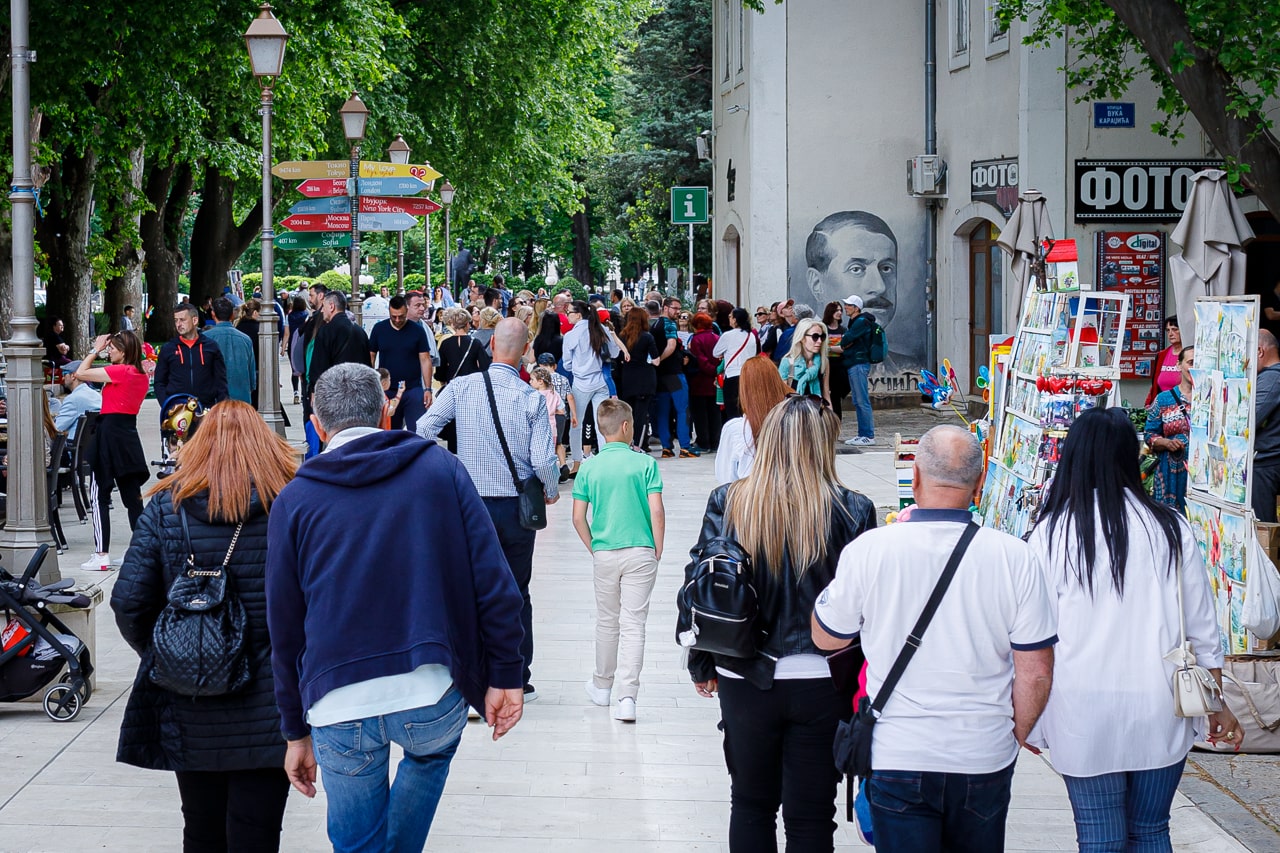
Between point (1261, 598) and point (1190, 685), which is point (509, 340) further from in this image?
point (1190, 685)

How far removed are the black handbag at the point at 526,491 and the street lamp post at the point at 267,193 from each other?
10.6m

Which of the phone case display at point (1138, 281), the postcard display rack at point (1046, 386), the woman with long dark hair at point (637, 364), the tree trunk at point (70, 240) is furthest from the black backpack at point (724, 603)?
the tree trunk at point (70, 240)

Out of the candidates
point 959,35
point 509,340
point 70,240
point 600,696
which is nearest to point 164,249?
point 70,240

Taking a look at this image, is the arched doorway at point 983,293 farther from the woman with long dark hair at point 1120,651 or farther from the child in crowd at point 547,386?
the woman with long dark hair at point 1120,651

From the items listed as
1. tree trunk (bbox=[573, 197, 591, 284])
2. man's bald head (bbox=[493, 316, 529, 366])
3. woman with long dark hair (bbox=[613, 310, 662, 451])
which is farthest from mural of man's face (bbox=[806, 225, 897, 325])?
tree trunk (bbox=[573, 197, 591, 284])

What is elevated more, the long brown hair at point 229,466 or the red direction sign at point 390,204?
the red direction sign at point 390,204

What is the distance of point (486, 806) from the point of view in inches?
251

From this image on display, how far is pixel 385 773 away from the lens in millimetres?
4148

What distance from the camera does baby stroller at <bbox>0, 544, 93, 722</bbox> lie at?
7418 millimetres

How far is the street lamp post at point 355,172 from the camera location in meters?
20.8

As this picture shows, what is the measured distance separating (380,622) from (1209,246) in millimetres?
7729

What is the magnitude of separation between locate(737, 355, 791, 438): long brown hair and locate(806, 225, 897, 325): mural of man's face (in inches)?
755

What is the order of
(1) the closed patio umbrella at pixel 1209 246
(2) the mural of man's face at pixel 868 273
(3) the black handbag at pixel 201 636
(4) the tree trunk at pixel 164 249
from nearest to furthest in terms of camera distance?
(3) the black handbag at pixel 201 636, (1) the closed patio umbrella at pixel 1209 246, (2) the mural of man's face at pixel 868 273, (4) the tree trunk at pixel 164 249

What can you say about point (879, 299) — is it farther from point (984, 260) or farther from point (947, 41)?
point (947, 41)
